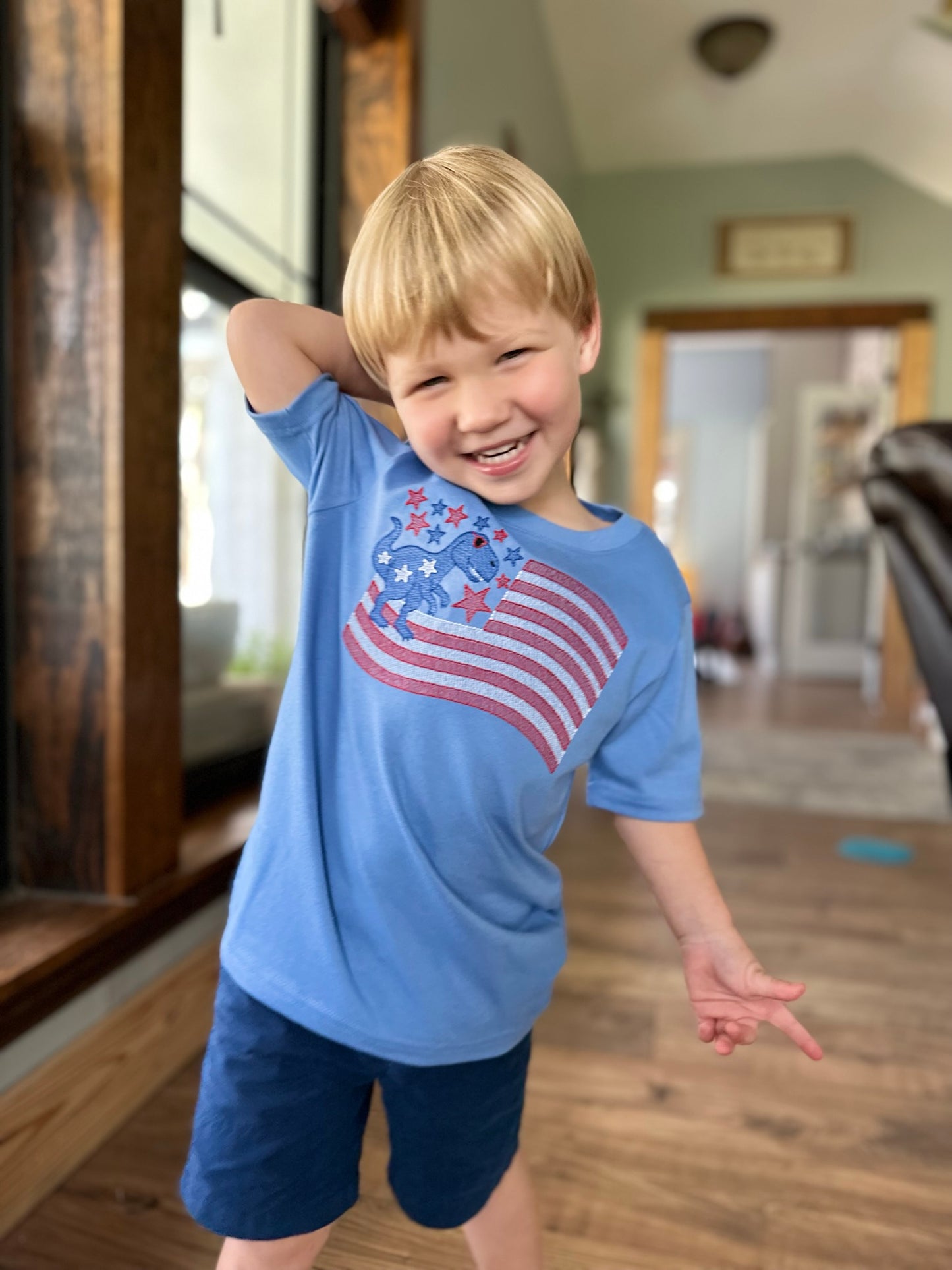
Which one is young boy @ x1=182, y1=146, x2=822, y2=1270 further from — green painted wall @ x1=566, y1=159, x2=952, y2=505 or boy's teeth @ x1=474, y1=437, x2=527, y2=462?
green painted wall @ x1=566, y1=159, x2=952, y2=505

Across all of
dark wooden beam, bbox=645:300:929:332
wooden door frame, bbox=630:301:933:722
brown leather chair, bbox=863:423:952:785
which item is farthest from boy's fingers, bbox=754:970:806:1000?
dark wooden beam, bbox=645:300:929:332

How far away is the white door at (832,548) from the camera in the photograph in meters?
6.79

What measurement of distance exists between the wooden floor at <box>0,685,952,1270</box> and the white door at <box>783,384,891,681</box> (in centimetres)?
529

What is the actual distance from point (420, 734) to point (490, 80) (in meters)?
2.69

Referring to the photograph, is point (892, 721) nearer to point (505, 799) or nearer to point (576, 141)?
point (576, 141)

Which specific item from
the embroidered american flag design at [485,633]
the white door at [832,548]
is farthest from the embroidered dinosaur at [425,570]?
the white door at [832,548]

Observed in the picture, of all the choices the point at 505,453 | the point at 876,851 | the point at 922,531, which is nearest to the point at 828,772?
the point at 876,851

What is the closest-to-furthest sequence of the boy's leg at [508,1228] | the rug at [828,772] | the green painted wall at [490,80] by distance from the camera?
1. the boy's leg at [508,1228]
2. the green painted wall at [490,80]
3. the rug at [828,772]

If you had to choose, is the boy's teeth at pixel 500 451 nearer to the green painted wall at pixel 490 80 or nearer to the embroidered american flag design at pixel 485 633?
the embroidered american flag design at pixel 485 633

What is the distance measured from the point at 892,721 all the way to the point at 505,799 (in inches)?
171

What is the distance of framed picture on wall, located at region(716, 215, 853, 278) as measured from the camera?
4609mm

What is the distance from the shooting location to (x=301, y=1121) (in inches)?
26.0

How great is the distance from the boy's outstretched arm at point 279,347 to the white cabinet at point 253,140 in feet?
2.84

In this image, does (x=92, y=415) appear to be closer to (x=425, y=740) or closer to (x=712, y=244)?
(x=425, y=740)
